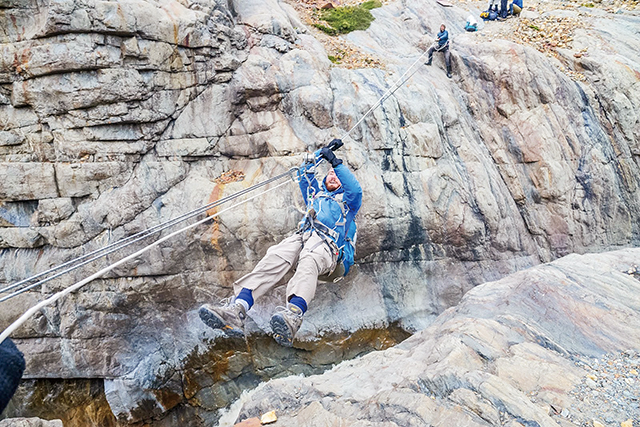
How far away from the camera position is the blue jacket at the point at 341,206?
18.7 ft

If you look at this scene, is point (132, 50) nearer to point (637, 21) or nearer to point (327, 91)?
point (327, 91)

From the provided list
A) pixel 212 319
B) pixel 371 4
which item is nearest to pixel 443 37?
pixel 371 4

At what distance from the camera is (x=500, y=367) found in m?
4.00

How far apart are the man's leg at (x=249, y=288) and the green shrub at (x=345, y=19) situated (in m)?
9.41

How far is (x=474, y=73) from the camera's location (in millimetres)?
11625

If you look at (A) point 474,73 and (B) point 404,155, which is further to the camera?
(A) point 474,73

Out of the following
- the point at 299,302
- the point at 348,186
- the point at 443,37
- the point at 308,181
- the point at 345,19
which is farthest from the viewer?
the point at 345,19

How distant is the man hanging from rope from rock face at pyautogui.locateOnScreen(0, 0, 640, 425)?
2650 mm

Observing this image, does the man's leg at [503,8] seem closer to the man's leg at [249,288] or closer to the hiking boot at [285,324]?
the man's leg at [249,288]

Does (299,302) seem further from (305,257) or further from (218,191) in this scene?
(218,191)

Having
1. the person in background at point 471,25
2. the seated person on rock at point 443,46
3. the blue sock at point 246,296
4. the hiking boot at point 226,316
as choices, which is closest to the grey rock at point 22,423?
the hiking boot at point 226,316

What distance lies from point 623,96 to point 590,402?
11444 mm

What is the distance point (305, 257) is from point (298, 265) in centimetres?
14

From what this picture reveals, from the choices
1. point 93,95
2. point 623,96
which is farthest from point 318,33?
point 623,96
